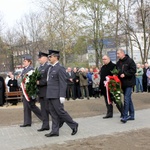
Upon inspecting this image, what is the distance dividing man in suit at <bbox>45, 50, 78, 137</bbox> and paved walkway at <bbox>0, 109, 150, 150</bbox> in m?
0.30

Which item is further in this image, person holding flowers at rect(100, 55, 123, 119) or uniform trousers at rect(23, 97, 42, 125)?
person holding flowers at rect(100, 55, 123, 119)

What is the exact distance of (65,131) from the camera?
Answer: 7699mm

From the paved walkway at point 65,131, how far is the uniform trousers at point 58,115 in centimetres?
25

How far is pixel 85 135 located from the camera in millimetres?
7227

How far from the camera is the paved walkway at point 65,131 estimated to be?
22.2ft

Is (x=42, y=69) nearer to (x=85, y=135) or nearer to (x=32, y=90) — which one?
(x=32, y=90)

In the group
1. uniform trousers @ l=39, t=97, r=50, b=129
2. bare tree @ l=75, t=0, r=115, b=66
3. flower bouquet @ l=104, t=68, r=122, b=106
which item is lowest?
uniform trousers @ l=39, t=97, r=50, b=129

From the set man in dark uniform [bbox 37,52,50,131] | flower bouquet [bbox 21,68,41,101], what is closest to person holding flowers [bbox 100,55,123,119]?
man in dark uniform [bbox 37,52,50,131]

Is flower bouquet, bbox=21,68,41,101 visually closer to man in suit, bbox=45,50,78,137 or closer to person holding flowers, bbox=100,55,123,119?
man in suit, bbox=45,50,78,137

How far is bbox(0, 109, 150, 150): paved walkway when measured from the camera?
6.76 metres

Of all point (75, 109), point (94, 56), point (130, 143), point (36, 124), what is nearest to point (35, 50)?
point (94, 56)

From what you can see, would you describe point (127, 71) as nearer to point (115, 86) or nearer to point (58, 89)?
point (115, 86)

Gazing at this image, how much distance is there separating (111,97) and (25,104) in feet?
8.11

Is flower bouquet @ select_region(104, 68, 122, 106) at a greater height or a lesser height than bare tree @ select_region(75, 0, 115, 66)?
lesser
